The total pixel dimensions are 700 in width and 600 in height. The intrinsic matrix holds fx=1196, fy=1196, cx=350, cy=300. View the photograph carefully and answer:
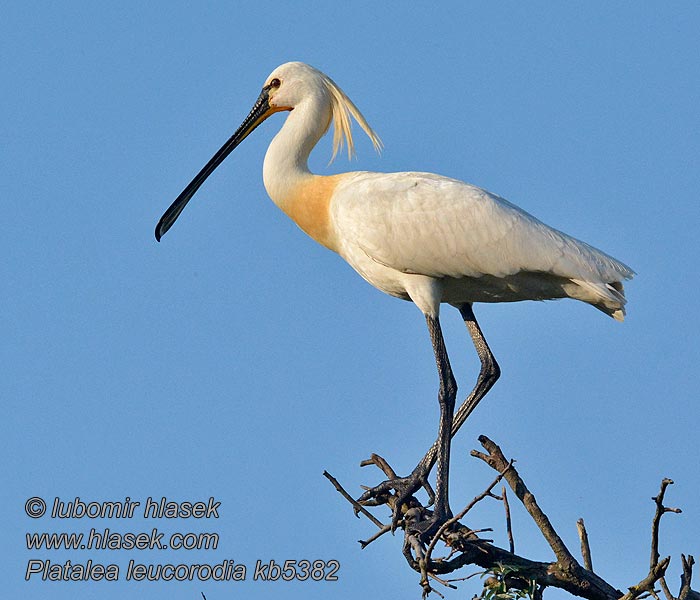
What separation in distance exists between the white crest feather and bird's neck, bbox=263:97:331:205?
250 millimetres

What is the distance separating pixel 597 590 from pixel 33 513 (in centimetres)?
515

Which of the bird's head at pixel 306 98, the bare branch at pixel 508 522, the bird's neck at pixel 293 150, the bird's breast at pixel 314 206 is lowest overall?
the bare branch at pixel 508 522

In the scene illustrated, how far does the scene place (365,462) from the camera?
900 cm

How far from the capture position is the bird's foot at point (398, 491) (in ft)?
29.1

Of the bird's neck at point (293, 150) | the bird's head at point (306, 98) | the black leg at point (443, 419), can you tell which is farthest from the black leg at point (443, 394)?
the bird's head at point (306, 98)

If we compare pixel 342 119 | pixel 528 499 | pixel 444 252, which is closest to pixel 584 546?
pixel 528 499

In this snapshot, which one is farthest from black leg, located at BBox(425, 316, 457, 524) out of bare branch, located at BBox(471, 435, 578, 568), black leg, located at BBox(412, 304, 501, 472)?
bare branch, located at BBox(471, 435, 578, 568)

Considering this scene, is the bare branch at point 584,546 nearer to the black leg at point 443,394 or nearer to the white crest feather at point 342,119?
the black leg at point 443,394

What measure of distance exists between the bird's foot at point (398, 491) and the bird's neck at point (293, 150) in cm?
269

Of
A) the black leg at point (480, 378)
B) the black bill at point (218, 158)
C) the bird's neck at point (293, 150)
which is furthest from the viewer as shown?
the black bill at point (218, 158)

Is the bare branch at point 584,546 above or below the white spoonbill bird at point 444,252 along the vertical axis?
below

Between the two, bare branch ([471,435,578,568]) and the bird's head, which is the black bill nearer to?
the bird's head

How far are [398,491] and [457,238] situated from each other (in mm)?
2090

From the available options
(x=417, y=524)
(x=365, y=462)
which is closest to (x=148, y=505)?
(x=365, y=462)
